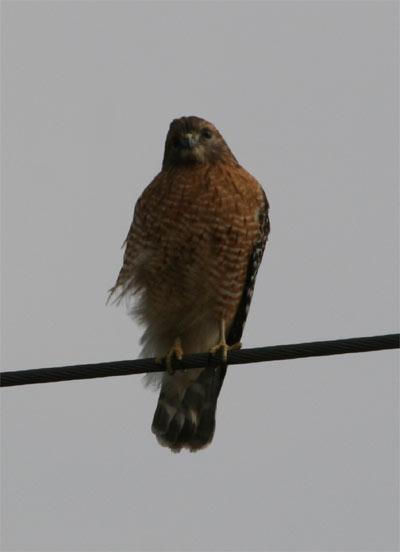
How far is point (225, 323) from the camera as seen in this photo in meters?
7.45

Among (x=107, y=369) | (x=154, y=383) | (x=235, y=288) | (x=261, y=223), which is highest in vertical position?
(x=261, y=223)

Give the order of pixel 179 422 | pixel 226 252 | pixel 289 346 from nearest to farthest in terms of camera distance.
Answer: pixel 289 346, pixel 226 252, pixel 179 422

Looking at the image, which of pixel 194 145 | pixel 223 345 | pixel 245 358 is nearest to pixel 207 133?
pixel 194 145

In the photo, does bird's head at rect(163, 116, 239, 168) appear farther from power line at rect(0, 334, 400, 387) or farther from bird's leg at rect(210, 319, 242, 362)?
power line at rect(0, 334, 400, 387)

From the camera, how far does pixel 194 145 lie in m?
7.66

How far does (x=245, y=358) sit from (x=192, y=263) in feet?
5.76

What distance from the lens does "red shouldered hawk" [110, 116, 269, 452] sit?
Result: 7203 millimetres

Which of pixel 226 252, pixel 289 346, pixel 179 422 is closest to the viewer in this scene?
pixel 289 346

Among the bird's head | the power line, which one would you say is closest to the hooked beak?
the bird's head

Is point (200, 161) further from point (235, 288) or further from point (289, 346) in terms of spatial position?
point (289, 346)

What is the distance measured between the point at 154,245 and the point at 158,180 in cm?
57

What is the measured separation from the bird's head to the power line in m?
2.40

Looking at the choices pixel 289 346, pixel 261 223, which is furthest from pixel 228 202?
pixel 289 346

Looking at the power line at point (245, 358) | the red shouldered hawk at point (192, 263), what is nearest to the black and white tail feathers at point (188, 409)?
the red shouldered hawk at point (192, 263)
